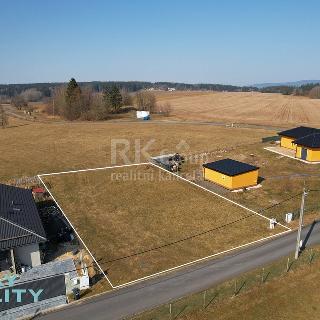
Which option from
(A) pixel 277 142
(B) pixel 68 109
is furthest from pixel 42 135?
(A) pixel 277 142

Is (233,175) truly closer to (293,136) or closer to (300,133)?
(293,136)

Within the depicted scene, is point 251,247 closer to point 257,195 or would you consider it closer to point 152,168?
point 257,195

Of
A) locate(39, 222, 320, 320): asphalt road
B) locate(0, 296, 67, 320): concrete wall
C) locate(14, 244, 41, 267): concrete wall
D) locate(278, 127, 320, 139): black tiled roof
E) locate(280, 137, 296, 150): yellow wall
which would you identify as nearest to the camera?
locate(0, 296, 67, 320): concrete wall

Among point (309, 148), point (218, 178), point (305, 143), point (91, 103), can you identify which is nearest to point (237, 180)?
point (218, 178)

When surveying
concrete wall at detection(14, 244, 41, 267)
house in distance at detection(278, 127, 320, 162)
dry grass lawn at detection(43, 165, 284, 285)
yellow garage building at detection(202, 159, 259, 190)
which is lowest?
dry grass lawn at detection(43, 165, 284, 285)

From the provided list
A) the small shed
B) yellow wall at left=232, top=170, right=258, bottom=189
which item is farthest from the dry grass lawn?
the small shed

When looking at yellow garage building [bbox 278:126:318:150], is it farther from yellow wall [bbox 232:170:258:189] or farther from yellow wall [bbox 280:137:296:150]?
yellow wall [bbox 232:170:258:189]

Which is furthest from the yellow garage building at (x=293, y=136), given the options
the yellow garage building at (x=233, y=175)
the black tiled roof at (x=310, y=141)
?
the yellow garage building at (x=233, y=175)
